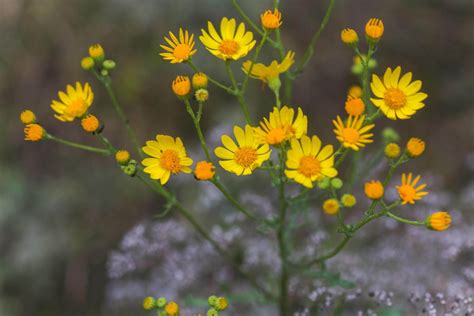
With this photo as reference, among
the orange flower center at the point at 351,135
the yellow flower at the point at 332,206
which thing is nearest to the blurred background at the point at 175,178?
the yellow flower at the point at 332,206

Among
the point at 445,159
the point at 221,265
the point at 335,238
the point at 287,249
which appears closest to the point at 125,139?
the point at 221,265

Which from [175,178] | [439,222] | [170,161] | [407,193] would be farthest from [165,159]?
[175,178]

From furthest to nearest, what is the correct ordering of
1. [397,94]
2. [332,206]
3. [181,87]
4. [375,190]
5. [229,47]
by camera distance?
1. [229,47]
2. [397,94]
3. [181,87]
4. [332,206]
5. [375,190]

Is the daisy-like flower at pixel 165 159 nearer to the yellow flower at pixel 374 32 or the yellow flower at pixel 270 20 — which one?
the yellow flower at pixel 270 20

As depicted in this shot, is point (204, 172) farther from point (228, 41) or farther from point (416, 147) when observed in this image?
point (416, 147)

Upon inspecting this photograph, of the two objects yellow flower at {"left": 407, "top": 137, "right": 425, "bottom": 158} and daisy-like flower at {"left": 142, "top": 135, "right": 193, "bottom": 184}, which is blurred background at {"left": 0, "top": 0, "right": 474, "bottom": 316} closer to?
daisy-like flower at {"left": 142, "top": 135, "right": 193, "bottom": 184}

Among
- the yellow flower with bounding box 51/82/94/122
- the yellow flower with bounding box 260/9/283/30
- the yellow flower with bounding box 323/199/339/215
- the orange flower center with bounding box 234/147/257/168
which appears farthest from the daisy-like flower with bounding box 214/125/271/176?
the yellow flower with bounding box 51/82/94/122

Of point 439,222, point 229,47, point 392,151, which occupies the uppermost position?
point 229,47
